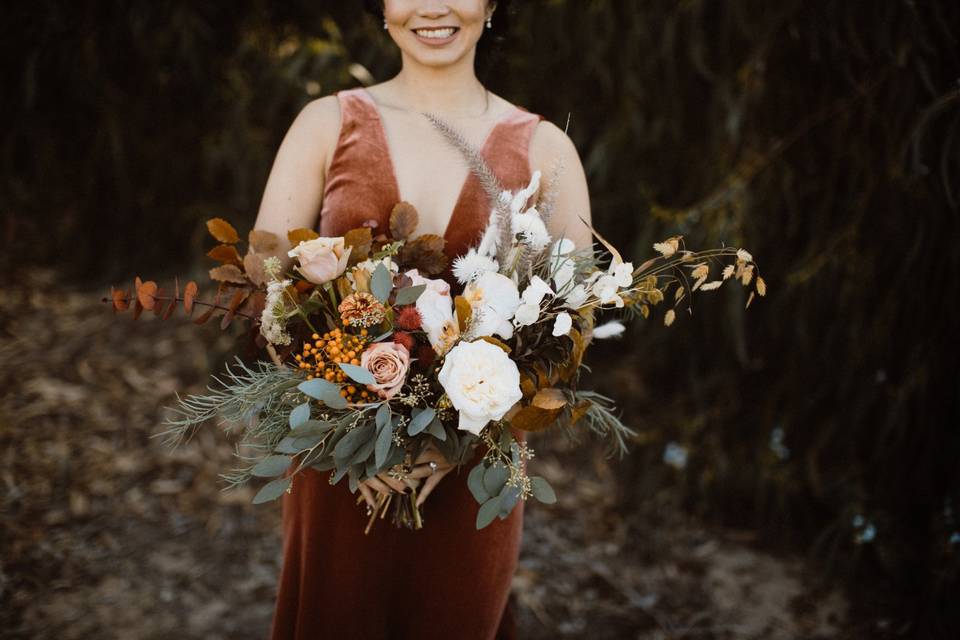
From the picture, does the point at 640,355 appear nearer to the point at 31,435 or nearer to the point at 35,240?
the point at 31,435

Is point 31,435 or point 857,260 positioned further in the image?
point 31,435

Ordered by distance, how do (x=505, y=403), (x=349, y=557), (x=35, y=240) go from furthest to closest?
(x=35, y=240), (x=349, y=557), (x=505, y=403)

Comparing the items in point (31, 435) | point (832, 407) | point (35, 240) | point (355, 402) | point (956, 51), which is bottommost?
point (31, 435)

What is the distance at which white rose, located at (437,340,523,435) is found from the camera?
3.59ft

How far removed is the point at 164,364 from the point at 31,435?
2.46 ft

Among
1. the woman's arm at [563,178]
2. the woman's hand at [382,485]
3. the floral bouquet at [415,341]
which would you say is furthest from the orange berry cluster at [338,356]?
the woman's arm at [563,178]

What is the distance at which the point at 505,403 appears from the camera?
3.63 ft

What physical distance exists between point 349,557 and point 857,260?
73.5 inches

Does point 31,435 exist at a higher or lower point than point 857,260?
lower

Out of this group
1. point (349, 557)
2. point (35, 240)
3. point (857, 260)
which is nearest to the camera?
point (349, 557)

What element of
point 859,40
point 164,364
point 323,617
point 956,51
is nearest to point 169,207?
point 164,364

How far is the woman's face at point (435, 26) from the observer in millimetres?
1416

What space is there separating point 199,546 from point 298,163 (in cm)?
178

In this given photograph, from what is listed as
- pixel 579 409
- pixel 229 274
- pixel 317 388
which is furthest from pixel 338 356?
pixel 579 409
